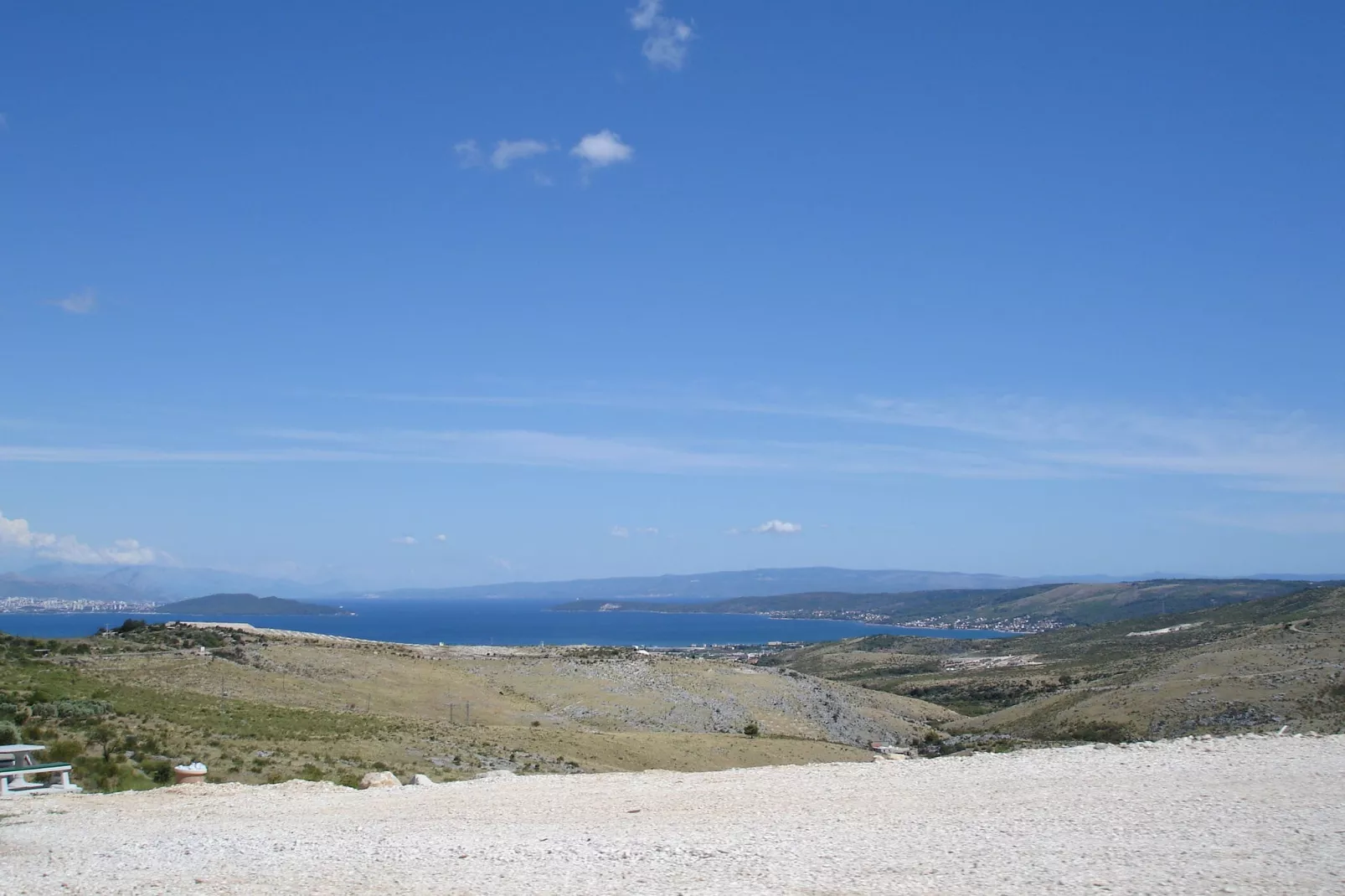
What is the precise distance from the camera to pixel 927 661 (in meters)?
120

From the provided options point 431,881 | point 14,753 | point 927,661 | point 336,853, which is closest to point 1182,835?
point 431,881

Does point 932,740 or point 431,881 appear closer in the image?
point 431,881

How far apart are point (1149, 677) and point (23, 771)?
53289mm

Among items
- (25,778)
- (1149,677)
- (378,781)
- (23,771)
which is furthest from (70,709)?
(1149,677)

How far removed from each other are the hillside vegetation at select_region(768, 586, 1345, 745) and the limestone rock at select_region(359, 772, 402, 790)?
69.5ft

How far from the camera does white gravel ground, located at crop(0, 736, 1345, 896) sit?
34.5 feet

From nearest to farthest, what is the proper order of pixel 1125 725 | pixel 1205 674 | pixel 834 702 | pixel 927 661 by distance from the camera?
pixel 1125 725 < pixel 1205 674 < pixel 834 702 < pixel 927 661

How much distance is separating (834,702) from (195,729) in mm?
36616

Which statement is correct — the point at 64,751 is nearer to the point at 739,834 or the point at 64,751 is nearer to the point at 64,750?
the point at 64,750

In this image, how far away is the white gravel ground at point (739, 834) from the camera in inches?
414

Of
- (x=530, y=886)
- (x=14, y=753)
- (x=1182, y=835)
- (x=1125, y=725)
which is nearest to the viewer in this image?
(x=530, y=886)

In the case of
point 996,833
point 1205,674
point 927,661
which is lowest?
point 927,661

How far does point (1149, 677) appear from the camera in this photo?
53.6 m

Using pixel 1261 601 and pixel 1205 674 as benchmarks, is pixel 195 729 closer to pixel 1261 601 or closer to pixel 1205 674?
pixel 1205 674
